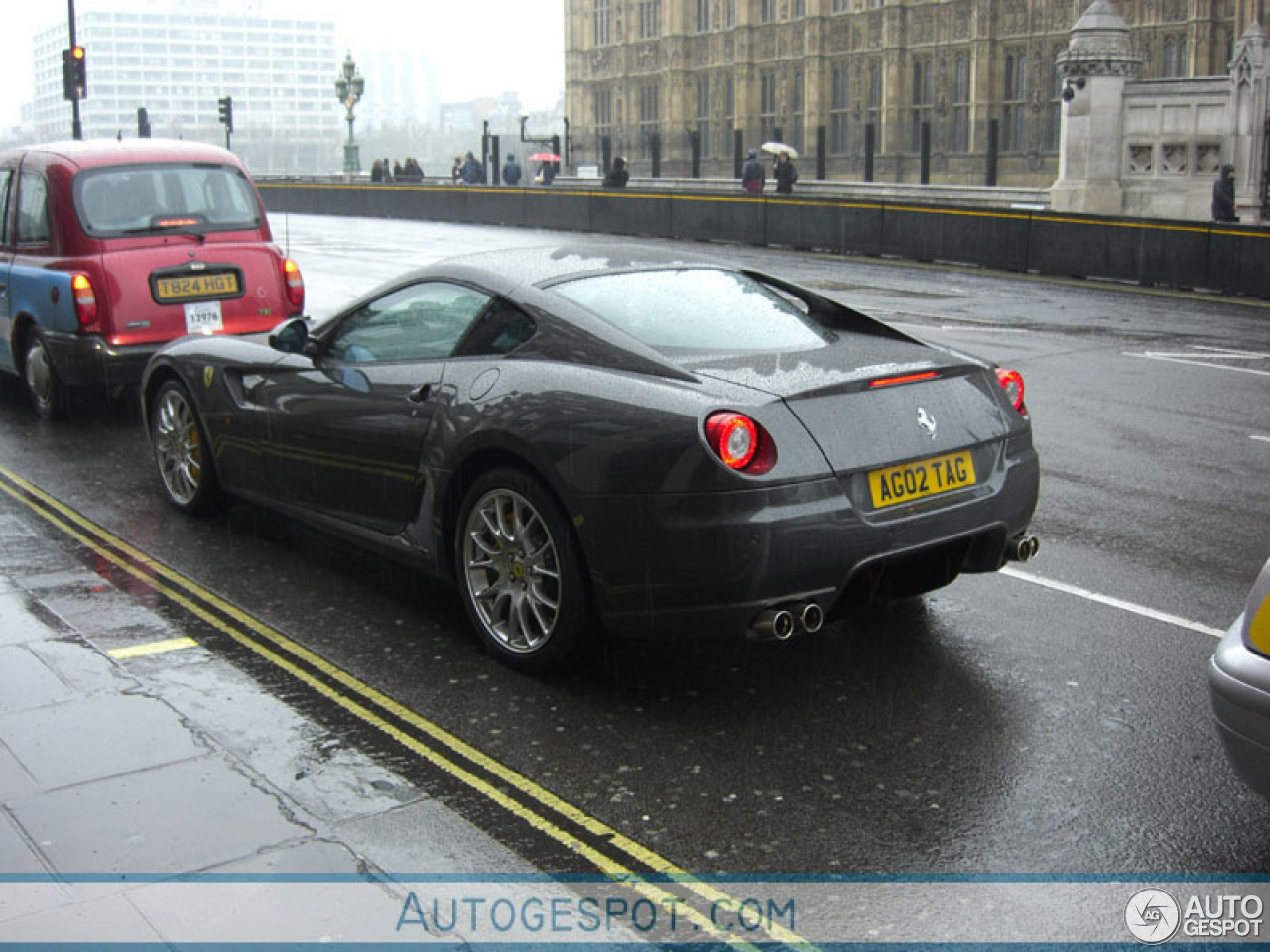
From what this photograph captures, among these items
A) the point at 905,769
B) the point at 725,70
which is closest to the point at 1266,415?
the point at 905,769

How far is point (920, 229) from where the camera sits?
24.5 metres

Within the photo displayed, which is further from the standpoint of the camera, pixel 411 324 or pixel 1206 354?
pixel 1206 354

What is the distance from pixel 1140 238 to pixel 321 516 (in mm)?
17055

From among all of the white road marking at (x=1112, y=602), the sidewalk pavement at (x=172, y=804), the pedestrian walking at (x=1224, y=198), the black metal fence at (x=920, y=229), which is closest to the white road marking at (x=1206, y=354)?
the black metal fence at (x=920, y=229)

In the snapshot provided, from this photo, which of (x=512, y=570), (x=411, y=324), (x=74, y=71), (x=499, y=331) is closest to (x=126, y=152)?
(x=411, y=324)

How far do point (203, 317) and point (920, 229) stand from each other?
667 inches

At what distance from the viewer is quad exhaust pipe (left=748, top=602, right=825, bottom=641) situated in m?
4.47

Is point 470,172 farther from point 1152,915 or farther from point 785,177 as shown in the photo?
point 1152,915

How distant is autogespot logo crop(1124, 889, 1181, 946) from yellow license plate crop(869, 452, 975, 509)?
1.56 meters

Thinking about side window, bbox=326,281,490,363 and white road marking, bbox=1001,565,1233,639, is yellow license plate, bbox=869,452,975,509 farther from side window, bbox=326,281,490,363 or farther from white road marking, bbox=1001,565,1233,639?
side window, bbox=326,281,490,363

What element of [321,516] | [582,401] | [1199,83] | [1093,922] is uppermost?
[1199,83]

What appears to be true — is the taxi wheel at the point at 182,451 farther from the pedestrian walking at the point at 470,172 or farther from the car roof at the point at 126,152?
the pedestrian walking at the point at 470,172

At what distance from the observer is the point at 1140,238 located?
20.4 meters

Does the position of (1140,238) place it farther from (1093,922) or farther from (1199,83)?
(1093,922)
